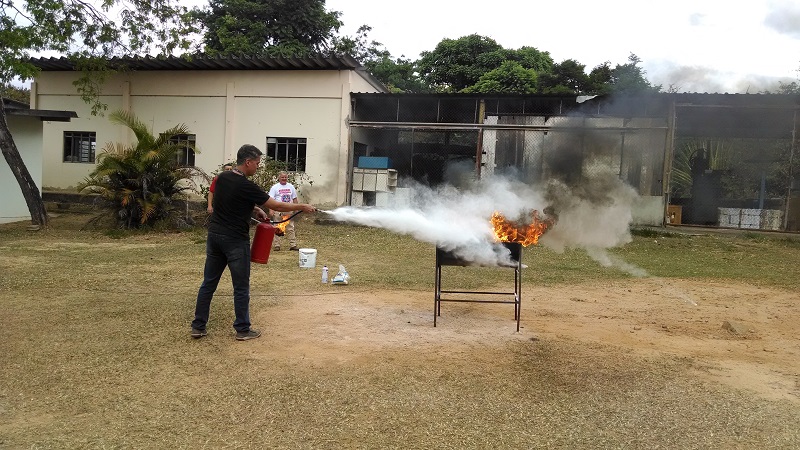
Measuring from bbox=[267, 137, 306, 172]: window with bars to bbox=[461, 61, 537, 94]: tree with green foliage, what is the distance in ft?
48.8

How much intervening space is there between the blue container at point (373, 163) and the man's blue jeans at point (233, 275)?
39.6 ft

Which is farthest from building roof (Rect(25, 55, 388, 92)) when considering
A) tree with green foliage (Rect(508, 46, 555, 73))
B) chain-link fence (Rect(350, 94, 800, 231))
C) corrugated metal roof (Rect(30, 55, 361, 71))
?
tree with green foliage (Rect(508, 46, 555, 73))

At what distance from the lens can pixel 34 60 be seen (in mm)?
20062

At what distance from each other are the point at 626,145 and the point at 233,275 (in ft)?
45.3

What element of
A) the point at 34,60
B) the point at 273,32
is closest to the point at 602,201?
the point at 34,60

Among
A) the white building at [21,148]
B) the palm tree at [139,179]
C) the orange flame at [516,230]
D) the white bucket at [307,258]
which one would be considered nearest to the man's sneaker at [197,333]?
the orange flame at [516,230]

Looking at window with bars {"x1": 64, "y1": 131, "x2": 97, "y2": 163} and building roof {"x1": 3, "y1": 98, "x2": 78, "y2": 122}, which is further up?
building roof {"x1": 3, "y1": 98, "x2": 78, "y2": 122}

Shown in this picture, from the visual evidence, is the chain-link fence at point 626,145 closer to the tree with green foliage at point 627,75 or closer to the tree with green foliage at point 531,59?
the tree with green foliage at point 627,75

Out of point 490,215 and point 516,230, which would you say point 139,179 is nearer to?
point 490,215

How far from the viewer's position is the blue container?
18266mm

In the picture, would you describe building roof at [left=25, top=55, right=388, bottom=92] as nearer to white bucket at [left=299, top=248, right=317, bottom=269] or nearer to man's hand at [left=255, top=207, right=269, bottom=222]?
white bucket at [left=299, top=248, right=317, bottom=269]

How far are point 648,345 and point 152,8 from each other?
16.3m

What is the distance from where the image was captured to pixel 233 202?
248 inches

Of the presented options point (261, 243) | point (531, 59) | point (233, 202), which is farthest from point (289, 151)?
point (531, 59)
